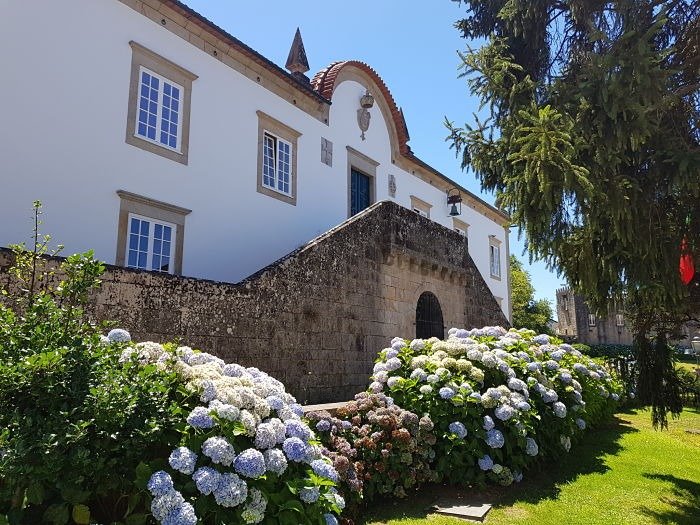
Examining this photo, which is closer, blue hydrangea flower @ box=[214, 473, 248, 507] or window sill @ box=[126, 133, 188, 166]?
blue hydrangea flower @ box=[214, 473, 248, 507]

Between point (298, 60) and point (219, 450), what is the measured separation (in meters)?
12.4

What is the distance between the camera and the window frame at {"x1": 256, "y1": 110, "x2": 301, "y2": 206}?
11.1 meters

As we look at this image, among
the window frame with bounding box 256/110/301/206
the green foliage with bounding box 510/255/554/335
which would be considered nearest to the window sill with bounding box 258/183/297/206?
the window frame with bounding box 256/110/301/206

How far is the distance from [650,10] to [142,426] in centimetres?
581

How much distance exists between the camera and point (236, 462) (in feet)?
8.85

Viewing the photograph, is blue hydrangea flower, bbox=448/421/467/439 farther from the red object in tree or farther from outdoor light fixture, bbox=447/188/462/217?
outdoor light fixture, bbox=447/188/462/217

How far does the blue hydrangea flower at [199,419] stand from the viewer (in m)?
2.69

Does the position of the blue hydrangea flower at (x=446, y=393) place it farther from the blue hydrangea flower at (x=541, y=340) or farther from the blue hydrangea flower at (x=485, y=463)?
the blue hydrangea flower at (x=541, y=340)

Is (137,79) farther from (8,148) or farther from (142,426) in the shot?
(142,426)

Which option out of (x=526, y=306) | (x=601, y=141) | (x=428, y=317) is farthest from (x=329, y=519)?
(x=526, y=306)

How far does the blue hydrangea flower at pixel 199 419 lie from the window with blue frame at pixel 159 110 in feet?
23.9

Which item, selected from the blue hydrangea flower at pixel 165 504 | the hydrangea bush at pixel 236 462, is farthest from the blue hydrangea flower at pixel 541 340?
the blue hydrangea flower at pixel 165 504

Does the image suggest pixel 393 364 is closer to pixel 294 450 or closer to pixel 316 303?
pixel 316 303

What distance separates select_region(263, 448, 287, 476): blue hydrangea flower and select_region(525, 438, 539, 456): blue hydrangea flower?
3.80 metres
